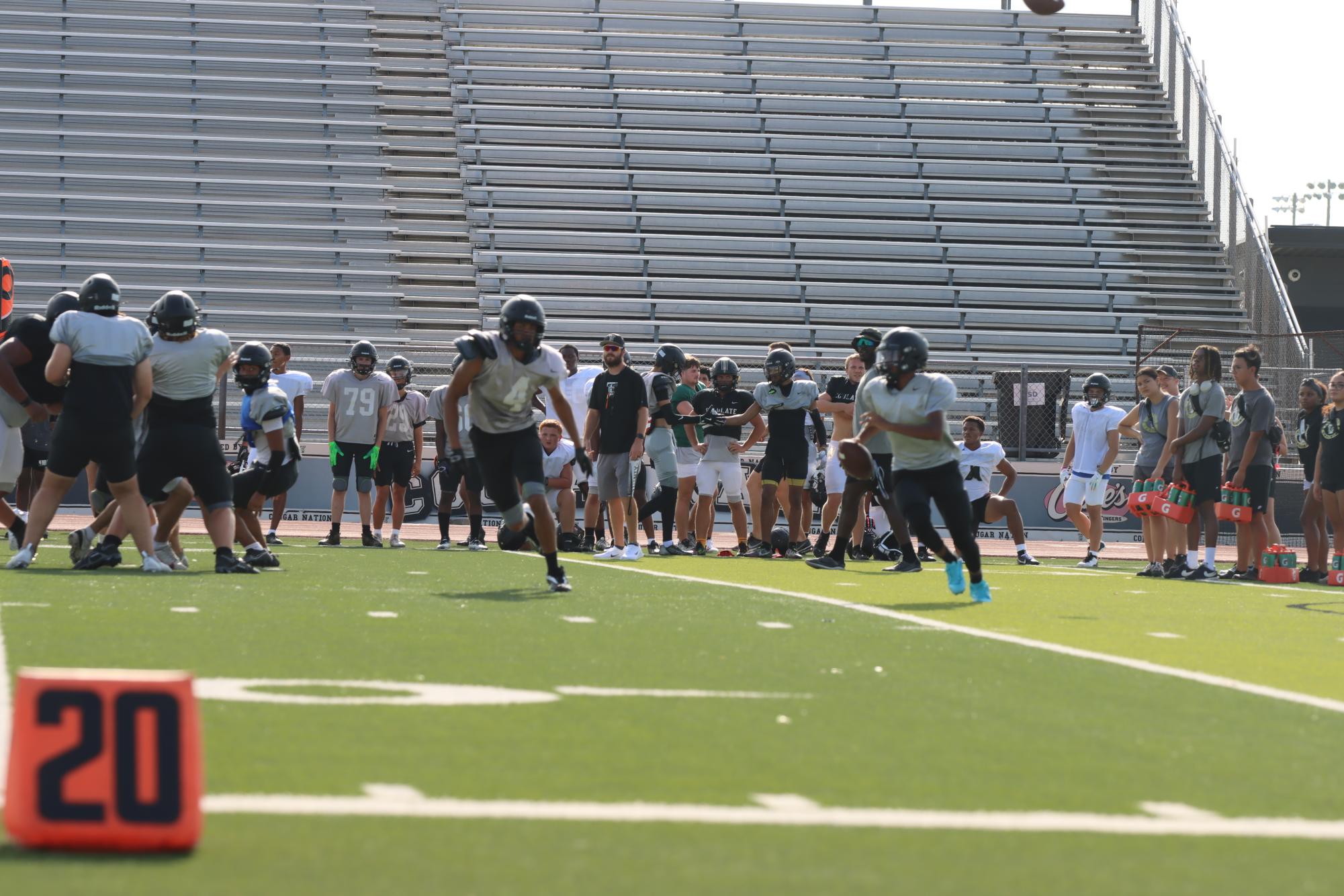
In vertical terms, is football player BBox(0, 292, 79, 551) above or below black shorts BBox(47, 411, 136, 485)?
above

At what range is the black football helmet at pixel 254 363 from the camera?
10.9 metres

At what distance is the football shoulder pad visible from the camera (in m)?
9.26

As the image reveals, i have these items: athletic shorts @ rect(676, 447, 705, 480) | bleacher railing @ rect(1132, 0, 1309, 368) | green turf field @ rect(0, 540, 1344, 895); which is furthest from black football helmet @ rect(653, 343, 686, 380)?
bleacher railing @ rect(1132, 0, 1309, 368)

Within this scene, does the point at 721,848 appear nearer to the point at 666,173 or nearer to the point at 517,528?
the point at 517,528

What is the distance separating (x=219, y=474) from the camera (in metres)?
10.1

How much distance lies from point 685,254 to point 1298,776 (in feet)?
72.3

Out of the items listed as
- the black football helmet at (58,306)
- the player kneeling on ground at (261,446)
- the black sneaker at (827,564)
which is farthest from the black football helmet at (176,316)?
the black sneaker at (827,564)

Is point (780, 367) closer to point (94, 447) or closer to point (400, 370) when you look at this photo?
point (400, 370)

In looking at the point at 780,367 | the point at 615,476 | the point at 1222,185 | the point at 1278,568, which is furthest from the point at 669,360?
the point at 1222,185

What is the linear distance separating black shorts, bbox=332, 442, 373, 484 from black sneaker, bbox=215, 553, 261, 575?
4.97m

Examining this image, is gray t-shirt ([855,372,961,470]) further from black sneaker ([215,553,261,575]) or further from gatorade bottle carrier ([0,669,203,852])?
gatorade bottle carrier ([0,669,203,852])

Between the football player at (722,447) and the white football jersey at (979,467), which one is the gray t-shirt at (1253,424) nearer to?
the white football jersey at (979,467)

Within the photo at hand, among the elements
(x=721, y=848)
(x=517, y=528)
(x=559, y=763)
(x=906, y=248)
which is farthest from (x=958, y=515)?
(x=906, y=248)

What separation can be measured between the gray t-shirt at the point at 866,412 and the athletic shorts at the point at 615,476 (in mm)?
2009
